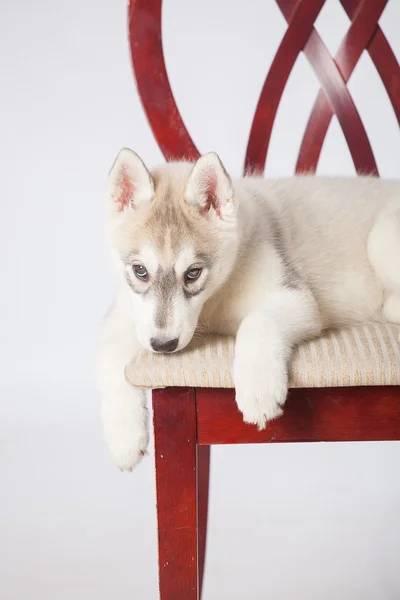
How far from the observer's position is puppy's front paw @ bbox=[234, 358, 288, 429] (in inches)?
55.2

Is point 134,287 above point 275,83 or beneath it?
beneath

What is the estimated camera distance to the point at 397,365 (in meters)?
1.45

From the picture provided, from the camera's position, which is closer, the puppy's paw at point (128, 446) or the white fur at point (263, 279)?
the white fur at point (263, 279)

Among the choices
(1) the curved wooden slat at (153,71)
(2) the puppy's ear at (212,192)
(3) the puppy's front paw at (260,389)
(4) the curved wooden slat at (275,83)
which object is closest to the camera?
(3) the puppy's front paw at (260,389)

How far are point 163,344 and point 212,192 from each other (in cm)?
37

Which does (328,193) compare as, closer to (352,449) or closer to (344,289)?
(344,289)

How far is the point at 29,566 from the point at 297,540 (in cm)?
73

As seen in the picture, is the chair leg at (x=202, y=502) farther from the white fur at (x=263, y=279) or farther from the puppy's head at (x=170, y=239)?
the puppy's head at (x=170, y=239)

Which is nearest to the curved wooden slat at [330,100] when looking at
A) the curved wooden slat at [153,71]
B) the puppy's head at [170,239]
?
the curved wooden slat at [153,71]

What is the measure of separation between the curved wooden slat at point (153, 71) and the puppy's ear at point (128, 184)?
0.58m

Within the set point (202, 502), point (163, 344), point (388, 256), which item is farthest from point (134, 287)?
point (202, 502)

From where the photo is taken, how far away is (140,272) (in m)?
1.59

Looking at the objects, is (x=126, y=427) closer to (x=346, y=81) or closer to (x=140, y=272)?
(x=140, y=272)

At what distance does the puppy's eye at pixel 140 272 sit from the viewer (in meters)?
1.58
